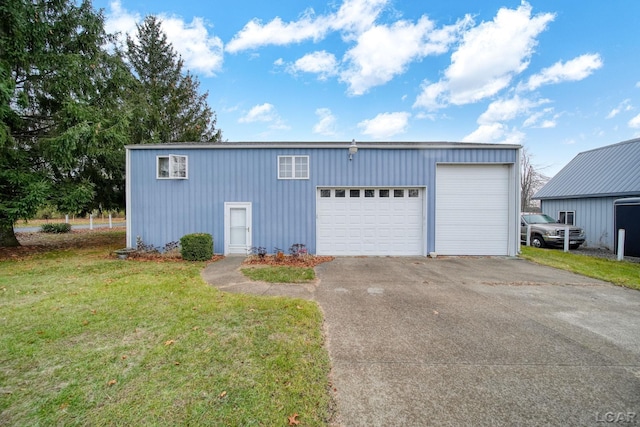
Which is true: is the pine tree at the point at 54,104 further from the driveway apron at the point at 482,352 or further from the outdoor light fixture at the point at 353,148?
the driveway apron at the point at 482,352

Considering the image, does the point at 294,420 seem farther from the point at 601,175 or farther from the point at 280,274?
the point at 601,175

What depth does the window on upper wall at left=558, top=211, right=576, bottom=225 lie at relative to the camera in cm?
1307

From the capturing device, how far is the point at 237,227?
930cm

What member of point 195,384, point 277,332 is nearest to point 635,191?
point 277,332

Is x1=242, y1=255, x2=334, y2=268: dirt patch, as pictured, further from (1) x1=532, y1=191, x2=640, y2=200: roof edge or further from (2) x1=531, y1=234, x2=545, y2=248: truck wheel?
(1) x1=532, y1=191, x2=640, y2=200: roof edge

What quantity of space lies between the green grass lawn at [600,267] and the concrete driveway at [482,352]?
0.77 meters

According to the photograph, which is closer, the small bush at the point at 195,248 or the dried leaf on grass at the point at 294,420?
the dried leaf on grass at the point at 294,420

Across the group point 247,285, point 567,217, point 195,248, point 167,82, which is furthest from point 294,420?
point 167,82

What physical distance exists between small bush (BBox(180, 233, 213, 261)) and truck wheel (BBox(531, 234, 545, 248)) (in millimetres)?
14639

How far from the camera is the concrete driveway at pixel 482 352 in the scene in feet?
6.92

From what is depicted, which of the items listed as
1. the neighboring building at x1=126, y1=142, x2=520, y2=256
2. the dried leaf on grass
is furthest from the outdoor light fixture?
the dried leaf on grass

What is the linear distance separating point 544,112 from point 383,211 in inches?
493

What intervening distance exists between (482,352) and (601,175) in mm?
15735

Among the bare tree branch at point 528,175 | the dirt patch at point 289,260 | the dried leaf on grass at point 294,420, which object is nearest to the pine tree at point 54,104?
the dirt patch at point 289,260
